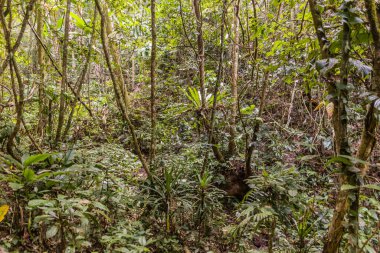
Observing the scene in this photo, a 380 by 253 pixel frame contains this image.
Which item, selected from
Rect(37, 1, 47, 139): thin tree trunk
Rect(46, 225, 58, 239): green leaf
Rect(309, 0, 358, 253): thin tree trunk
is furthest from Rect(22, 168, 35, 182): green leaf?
Rect(309, 0, 358, 253): thin tree trunk

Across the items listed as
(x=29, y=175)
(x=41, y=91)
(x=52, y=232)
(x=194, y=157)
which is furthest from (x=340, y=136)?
(x=41, y=91)

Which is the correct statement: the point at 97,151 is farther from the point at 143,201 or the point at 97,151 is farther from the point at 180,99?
Result: the point at 180,99

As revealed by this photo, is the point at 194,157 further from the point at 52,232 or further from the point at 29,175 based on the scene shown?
the point at 52,232

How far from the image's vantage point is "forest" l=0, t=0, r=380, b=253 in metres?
1.82

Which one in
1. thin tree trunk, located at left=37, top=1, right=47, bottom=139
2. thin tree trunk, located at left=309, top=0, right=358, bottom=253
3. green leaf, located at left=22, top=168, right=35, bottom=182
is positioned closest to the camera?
thin tree trunk, located at left=309, top=0, right=358, bottom=253

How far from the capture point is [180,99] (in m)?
6.90

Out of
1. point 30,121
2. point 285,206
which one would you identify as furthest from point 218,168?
point 30,121

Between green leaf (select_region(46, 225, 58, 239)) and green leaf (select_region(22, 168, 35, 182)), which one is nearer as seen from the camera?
green leaf (select_region(46, 225, 58, 239))

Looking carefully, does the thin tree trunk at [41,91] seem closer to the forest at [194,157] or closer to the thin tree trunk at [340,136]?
the forest at [194,157]

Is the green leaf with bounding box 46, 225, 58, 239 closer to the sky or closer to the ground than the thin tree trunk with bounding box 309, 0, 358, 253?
closer to the ground

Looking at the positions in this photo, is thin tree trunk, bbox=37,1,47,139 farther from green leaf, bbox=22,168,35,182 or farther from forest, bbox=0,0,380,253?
green leaf, bbox=22,168,35,182

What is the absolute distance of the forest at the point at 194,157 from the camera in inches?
71.5

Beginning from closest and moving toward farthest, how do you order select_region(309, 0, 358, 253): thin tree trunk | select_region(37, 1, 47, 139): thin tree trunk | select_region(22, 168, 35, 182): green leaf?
select_region(309, 0, 358, 253): thin tree trunk, select_region(22, 168, 35, 182): green leaf, select_region(37, 1, 47, 139): thin tree trunk

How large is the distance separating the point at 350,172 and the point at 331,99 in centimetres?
49
